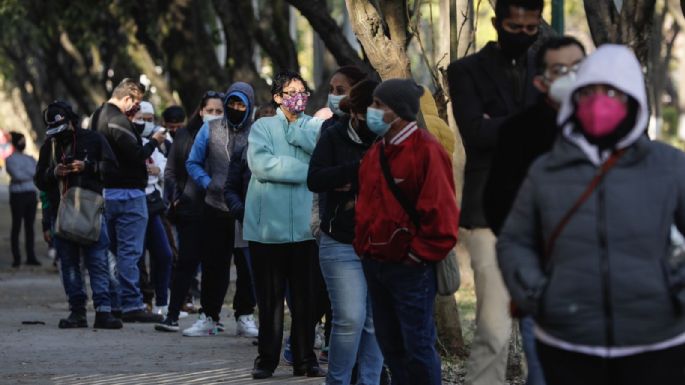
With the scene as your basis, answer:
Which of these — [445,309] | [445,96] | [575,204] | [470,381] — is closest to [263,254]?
[445,309]

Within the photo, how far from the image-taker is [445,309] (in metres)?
9.94

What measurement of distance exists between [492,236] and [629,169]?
1720mm

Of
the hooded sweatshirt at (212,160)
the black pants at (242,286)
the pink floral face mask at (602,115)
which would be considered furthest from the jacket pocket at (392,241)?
the hooded sweatshirt at (212,160)

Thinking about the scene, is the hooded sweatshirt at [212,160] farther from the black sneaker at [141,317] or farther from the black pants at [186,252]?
the black sneaker at [141,317]

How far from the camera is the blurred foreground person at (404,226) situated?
679 cm

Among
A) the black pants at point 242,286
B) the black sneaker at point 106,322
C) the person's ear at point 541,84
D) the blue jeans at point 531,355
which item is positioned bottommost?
the black sneaker at point 106,322

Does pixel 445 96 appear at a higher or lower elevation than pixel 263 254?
higher

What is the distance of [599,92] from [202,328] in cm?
760

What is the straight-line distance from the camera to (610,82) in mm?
4762

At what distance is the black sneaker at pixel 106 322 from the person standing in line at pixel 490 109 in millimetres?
6573

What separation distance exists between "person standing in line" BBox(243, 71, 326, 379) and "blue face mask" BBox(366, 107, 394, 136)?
2.18m

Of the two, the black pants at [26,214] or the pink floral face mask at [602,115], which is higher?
the pink floral face mask at [602,115]

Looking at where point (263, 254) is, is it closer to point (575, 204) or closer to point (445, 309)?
point (445, 309)

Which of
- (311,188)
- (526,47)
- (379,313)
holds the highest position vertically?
(526,47)
